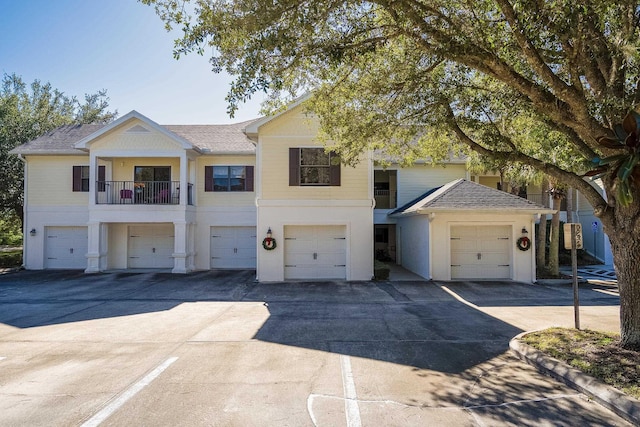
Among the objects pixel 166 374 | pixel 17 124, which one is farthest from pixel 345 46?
pixel 17 124

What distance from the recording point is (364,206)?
13.7 meters

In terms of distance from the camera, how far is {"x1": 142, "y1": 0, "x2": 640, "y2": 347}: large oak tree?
17.9 feet

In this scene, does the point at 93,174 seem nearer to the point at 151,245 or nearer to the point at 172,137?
the point at 172,137

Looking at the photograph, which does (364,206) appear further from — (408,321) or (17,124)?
(17,124)

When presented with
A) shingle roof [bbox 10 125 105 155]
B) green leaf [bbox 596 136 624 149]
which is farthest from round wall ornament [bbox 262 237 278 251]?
shingle roof [bbox 10 125 105 155]

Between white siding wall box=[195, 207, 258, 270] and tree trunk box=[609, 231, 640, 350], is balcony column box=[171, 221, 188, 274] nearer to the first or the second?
white siding wall box=[195, 207, 258, 270]

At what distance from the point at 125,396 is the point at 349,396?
2.71m

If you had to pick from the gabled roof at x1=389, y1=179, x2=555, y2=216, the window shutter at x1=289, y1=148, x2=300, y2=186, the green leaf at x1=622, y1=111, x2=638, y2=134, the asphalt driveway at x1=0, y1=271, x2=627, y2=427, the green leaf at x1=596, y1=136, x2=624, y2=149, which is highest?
the window shutter at x1=289, y1=148, x2=300, y2=186

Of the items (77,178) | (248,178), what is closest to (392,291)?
(248,178)

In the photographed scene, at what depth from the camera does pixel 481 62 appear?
6148 mm

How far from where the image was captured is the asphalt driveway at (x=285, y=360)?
4000 mm

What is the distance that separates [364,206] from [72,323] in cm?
951

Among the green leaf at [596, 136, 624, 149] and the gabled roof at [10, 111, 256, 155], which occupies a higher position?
the gabled roof at [10, 111, 256, 155]

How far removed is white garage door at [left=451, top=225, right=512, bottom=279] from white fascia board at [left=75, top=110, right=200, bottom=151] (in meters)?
11.8
